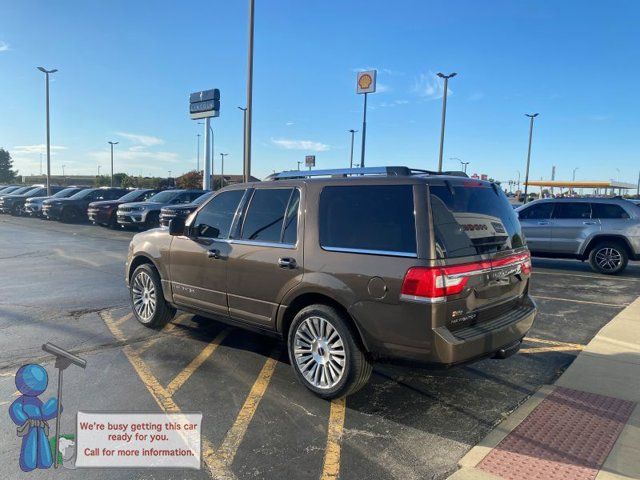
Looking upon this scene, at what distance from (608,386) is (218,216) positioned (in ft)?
13.1

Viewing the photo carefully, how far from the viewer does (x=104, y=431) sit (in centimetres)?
322

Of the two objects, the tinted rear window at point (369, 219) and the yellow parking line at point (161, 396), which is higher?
the tinted rear window at point (369, 219)

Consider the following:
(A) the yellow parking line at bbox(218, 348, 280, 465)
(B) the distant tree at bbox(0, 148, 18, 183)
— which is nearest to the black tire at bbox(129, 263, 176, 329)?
(A) the yellow parking line at bbox(218, 348, 280, 465)

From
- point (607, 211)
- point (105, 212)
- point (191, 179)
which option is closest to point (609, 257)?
point (607, 211)

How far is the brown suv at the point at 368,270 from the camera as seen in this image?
341 centimetres

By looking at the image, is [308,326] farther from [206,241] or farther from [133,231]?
[133,231]

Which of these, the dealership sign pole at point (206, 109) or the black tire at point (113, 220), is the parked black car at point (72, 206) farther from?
the dealership sign pole at point (206, 109)

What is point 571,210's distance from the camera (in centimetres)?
1112

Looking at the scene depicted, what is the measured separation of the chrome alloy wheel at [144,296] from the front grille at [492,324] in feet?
12.0

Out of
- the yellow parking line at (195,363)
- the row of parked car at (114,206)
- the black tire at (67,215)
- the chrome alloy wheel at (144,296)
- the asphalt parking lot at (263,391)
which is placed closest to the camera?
the asphalt parking lot at (263,391)

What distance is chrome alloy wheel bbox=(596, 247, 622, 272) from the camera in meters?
10.5

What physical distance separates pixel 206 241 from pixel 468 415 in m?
2.94

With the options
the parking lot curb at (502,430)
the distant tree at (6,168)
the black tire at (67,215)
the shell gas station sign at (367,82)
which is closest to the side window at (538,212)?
the parking lot curb at (502,430)

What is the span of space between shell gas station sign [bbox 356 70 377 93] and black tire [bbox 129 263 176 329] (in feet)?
75.6
